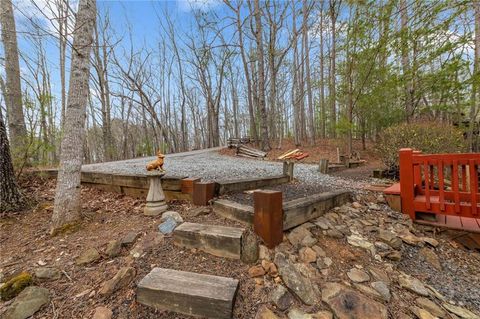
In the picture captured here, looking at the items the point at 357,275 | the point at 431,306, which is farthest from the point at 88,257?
the point at 431,306

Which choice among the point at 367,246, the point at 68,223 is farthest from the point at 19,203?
the point at 367,246

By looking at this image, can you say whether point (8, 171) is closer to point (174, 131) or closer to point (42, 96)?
point (42, 96)

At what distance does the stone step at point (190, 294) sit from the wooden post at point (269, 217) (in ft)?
1.53

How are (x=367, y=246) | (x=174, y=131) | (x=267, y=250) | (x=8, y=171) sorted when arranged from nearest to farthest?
1. (x=267, y=250)
2. (x=367, y=246)
3. (x=8, y=171)
4. (x=174, y=131)

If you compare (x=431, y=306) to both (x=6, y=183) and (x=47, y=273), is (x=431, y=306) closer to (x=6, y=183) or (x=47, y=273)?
(x=47, y=273)

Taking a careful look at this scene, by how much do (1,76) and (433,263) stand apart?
24.9 feet

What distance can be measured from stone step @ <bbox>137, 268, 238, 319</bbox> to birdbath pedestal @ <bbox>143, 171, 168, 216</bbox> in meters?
0.96

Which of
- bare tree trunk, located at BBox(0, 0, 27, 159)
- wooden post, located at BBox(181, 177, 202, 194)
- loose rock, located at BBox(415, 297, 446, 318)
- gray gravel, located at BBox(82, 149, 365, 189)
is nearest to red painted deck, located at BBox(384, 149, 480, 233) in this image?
gray gravel, located at BBox(82, 149, 365, 189)

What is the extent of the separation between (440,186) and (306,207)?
1763 millimetres

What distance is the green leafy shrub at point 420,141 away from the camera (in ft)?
15.5

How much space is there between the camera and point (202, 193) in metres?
2.55

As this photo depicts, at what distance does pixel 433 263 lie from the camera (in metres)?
2.26

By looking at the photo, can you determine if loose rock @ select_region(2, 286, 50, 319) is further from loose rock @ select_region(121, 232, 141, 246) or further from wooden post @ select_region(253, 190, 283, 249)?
wooden post @ select_region(253, 190, 283, 249)

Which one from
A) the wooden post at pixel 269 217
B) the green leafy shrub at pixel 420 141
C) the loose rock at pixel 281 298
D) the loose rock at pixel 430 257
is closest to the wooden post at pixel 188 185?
the wooden post at pixel 269 217
